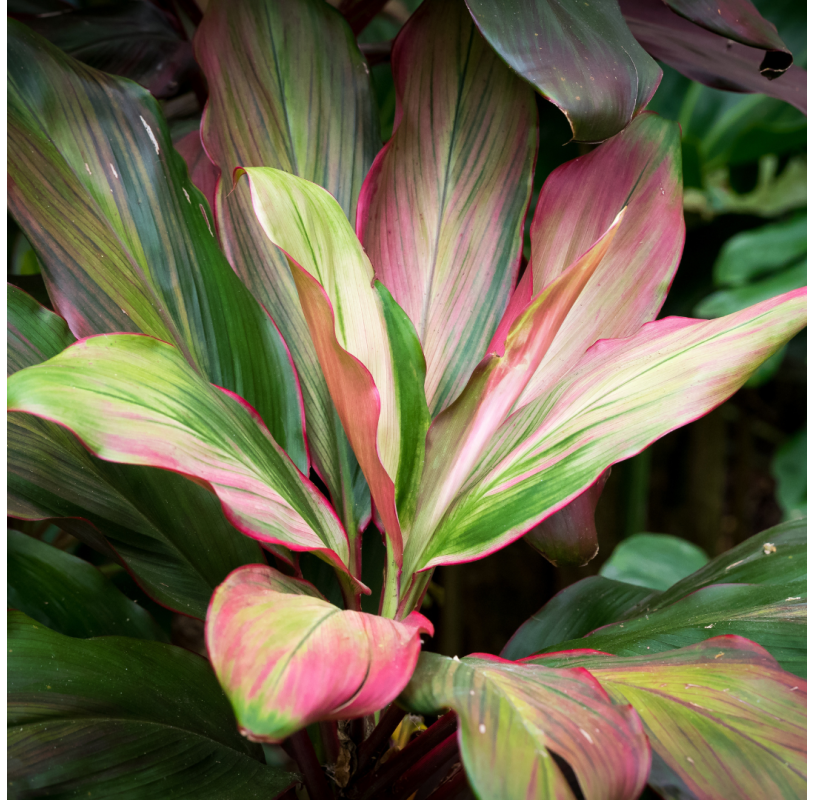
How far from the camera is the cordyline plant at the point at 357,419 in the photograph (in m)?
0.32

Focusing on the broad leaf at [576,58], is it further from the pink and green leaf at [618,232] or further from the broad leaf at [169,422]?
the broad leaf at [169,422]

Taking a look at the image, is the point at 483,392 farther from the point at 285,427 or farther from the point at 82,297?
the point at 82,297

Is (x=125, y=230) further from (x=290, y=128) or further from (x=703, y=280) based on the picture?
(x=703, y=280)

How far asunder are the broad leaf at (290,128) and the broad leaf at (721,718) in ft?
0.81

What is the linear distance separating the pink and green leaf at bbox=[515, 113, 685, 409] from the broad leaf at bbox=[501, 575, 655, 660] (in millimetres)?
218

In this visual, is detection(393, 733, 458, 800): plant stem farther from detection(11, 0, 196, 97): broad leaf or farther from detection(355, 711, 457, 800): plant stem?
detection(11, 0, 196, 97): broad leaf

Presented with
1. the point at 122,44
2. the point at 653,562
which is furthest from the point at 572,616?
the point at 122,44

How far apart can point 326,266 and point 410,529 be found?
193 millimetres

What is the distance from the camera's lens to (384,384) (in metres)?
0.46

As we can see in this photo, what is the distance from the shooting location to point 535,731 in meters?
0.29

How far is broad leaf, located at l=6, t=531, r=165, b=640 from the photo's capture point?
0.51 m

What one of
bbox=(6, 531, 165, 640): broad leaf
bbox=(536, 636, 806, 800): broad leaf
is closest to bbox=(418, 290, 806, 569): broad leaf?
bbox=(536, 636, 806, 800): broad leaf

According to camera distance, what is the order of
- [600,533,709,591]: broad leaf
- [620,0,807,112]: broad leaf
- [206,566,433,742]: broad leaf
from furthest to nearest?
1. [600,533,709,591]: broad leaf
2. [620,0,807,112]: broad leaf
3. [206,566,433,742]: broad leaf

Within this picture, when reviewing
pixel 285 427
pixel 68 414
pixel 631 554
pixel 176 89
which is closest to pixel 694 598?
pixel 285 427
